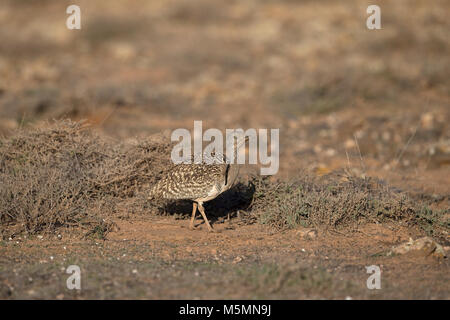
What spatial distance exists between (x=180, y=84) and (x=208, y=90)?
3.44ft

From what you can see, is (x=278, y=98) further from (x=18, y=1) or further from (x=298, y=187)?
(x=18, y=1)

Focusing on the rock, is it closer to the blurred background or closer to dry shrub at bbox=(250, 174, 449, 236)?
dry shrub at bbox=(250, 174, 449, 236)

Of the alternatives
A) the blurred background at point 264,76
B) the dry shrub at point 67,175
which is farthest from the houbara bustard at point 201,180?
the blurred background at point 264,76

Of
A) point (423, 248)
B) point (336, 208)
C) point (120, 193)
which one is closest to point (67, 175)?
point (120, 193)

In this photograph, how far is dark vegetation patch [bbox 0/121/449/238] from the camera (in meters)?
5.83

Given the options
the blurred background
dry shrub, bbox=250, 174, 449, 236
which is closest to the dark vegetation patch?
dry shrub, bbox=250, 174, 449, 236

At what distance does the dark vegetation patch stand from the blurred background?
0.45m

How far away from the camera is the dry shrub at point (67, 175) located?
5.76 m

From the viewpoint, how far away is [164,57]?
17938 millimetres

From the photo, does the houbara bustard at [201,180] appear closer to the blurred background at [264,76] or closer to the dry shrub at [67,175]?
the dry shrub at [67,175]

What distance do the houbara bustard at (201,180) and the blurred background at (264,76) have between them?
143 cm

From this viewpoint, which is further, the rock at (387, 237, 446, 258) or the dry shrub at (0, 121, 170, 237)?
the dry shrub at (0, 121, 170, 237)

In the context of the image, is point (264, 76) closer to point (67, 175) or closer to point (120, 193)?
point (120, 193)
